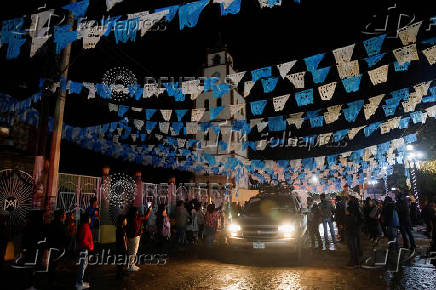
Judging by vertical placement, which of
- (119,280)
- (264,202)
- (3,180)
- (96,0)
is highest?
(96,0)

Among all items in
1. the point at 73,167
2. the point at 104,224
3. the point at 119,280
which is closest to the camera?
the point at 119,280

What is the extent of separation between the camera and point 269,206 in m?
10.5

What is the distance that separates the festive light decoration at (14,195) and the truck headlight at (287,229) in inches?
340

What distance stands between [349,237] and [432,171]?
38.5 feet

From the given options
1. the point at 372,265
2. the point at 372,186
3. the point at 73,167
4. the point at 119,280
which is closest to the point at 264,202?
Answer: the point at 372,265

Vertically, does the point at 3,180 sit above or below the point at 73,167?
below

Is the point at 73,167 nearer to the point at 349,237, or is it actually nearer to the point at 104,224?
the point at 104,224

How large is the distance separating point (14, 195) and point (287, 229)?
9317mm

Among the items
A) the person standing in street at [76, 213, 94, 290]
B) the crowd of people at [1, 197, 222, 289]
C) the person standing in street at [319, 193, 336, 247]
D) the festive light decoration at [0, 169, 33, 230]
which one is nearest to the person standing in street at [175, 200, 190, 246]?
the crowd of people at [1, 197, 222, 289]

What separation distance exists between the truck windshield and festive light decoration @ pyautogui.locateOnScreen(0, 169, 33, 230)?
7.82 m

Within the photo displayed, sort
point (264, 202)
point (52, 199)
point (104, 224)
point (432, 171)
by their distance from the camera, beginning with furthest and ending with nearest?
point (432, 171) < point (104, 224) < point (264, 202) < point (52, 199)

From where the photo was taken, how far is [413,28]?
7.42 m

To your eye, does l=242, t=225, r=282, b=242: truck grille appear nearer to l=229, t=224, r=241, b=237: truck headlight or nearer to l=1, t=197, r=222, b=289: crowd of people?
l=229, t=224, r=241, b=237: truck headlight

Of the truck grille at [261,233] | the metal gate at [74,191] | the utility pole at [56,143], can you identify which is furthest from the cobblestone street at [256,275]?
the metal gate at [74,191]
